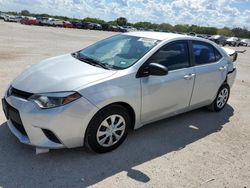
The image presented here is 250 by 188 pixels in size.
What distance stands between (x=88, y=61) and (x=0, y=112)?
1.88m

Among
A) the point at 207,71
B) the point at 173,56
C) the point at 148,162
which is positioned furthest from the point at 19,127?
the point at 207,71

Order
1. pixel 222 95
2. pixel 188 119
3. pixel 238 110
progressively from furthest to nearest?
pixel 238 110, pixel 222 95, pixel 188 119

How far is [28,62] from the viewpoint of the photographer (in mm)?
10219

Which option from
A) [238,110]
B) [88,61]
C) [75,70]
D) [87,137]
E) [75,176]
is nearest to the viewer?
[75,176]

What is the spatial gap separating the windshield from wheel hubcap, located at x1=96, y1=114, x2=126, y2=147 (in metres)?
0.77

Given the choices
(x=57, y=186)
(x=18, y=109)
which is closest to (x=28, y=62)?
(x=18, y=109)

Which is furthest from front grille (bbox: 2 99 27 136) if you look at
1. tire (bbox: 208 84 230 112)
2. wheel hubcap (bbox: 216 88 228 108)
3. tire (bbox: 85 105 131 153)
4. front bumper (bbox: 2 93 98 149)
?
wheel hubcap (bbox: 216 88 228 108)

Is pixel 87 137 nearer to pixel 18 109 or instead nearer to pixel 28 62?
pixel 18 109

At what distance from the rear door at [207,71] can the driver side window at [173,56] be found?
27 cm

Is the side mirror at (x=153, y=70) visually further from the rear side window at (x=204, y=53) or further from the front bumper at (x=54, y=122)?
the rear side window at (x=204, y=53)

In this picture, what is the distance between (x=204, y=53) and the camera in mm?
5430

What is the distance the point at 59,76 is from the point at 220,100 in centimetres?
367

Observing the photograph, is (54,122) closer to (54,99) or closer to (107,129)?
(54,99)

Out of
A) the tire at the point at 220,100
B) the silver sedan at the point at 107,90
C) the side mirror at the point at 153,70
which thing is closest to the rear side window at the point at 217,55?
the silver sedan at the point at 107,90
